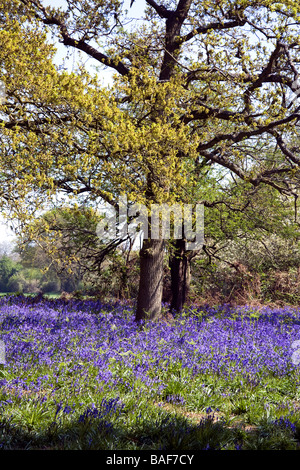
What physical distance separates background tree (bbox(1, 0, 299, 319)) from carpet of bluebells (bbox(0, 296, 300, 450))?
2.48 meters

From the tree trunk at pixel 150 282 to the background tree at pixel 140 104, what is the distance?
2 cm

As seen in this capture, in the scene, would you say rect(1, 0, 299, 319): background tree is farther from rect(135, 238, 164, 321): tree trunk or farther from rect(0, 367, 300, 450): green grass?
rect(0, 367, 300, 450): green grass

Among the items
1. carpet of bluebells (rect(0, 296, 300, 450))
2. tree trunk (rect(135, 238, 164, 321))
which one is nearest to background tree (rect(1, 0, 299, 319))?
tree trunk (rect(135, 238, 164, 321))

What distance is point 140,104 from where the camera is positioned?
392 inches

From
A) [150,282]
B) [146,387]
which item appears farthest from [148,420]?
[150,282]

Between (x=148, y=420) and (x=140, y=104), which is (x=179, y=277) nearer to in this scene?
(x=140, y=104)

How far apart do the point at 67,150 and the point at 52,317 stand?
12.6 feet

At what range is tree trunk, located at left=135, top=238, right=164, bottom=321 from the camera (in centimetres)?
1025

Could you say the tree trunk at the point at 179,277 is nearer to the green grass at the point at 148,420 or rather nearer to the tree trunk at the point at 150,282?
the tree trunk at the point at 150,282

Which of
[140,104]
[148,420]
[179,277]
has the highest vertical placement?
[140,104]

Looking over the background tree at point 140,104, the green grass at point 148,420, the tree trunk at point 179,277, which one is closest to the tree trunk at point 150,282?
the background tree at point 140,104

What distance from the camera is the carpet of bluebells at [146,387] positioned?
438 centimetres

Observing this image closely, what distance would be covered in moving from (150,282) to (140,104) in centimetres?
420

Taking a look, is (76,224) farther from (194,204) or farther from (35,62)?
(35,62)
